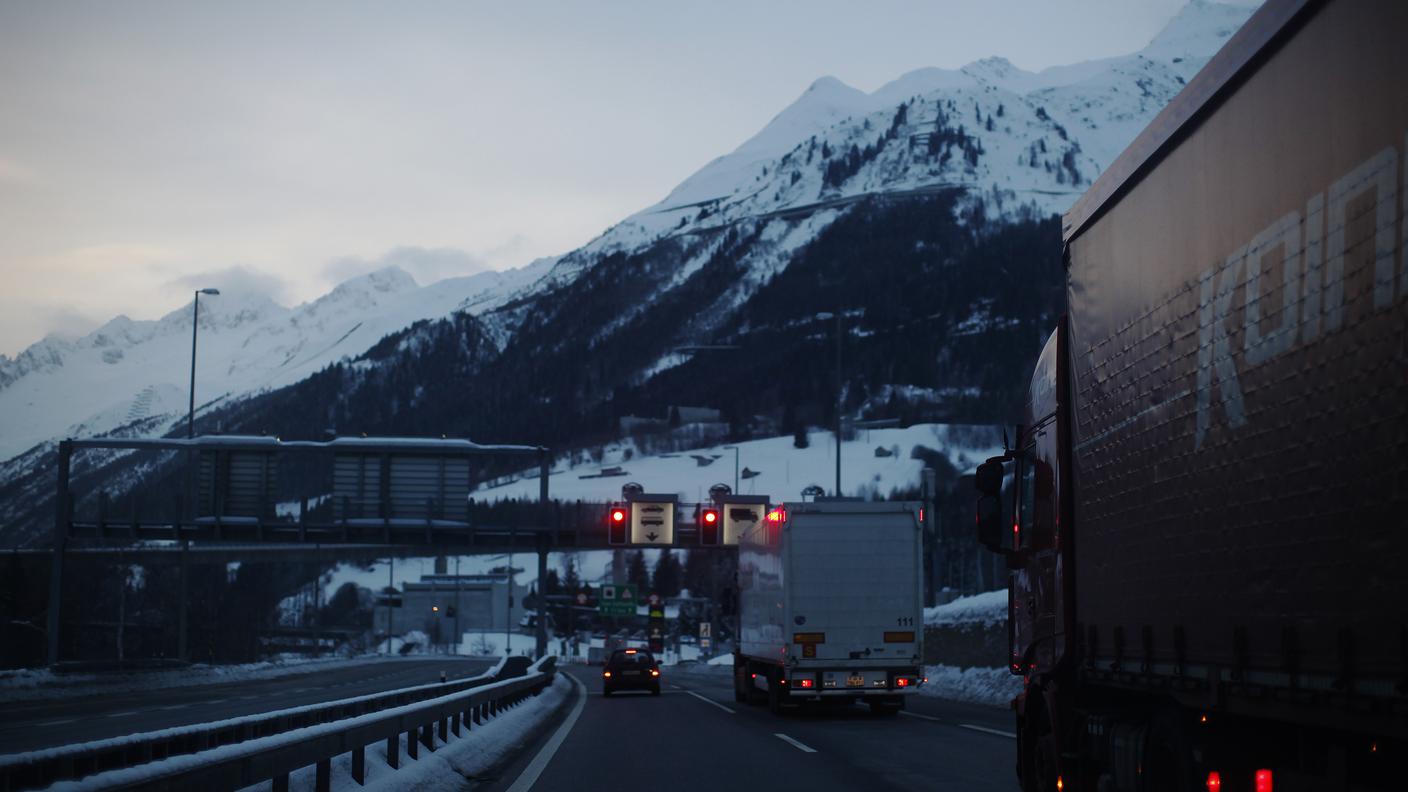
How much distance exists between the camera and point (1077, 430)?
8.91m

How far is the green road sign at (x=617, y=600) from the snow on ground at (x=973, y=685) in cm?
4859

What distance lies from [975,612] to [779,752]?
19.0 m

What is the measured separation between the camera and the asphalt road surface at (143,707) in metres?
21.5

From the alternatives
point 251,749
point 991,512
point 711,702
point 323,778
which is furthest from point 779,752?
point 711,702

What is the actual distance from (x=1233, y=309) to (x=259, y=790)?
6011 millimetres

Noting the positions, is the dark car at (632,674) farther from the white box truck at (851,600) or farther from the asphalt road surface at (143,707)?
the white box truck at (851,600)

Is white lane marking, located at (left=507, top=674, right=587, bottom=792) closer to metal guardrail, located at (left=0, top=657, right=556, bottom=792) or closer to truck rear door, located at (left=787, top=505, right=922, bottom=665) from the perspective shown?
metal guardrail, located at (left=0, top=657, right=556, bottom=792)

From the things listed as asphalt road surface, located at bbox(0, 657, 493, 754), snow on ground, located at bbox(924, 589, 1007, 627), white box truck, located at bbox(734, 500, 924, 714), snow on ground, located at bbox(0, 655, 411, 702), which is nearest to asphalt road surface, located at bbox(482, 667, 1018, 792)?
white box truck, located at bbox(734, 500, 924, 714)

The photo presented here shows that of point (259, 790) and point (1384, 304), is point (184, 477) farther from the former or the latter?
point (1384, 304)

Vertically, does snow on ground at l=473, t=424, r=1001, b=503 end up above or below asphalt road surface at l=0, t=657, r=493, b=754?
above

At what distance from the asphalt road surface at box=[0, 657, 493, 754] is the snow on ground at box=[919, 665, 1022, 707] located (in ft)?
44.7

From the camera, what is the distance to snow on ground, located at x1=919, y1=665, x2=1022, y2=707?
2988 centimetres

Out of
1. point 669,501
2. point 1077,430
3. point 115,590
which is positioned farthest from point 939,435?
point 1077,430

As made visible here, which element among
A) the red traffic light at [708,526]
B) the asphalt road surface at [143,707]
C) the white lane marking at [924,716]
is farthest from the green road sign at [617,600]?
the white lane marking at [924,716]
